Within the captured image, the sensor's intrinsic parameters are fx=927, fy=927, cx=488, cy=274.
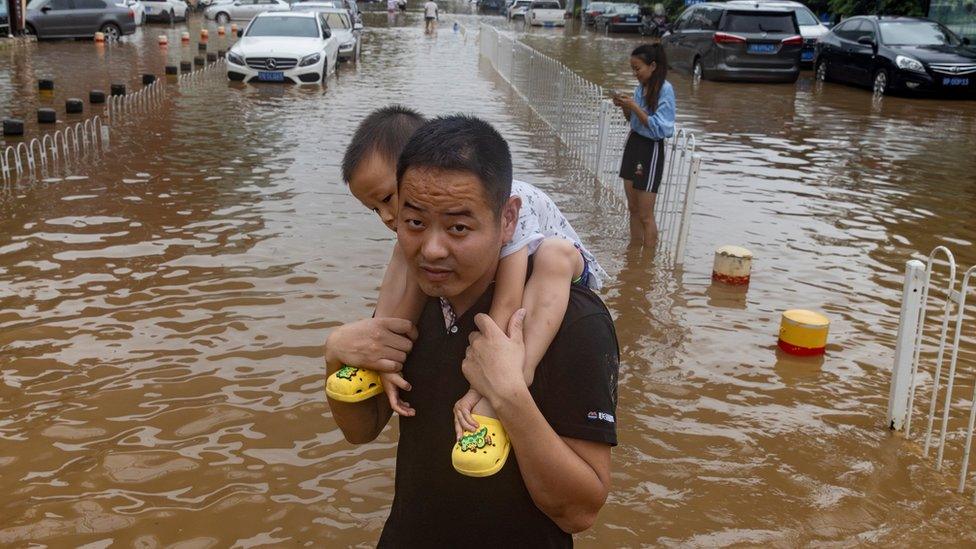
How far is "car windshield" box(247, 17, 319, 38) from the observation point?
20422 millimetres

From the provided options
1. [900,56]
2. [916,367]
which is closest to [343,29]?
[900,56]

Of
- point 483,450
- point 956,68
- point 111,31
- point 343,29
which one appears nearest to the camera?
point 483,450

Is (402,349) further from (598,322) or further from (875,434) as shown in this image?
(875,434)

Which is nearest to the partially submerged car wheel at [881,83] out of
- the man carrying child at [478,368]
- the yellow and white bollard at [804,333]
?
the yellow and white bollard at [804,333]

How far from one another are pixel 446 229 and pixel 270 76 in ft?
59.1

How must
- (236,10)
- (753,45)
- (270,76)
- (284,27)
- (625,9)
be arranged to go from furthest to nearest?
(625,9), (236,10), (753,45), (284,27), (270,76)

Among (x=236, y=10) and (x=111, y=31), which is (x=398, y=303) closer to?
(x=111, y=31)

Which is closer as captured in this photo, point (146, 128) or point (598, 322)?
point (598, 322)

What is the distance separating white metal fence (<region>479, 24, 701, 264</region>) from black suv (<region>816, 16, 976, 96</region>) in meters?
7.44

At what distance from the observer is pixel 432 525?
200cm

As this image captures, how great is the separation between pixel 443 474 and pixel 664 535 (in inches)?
98.9

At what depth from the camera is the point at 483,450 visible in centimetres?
173

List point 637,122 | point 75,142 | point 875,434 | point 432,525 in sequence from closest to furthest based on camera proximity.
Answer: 1. point 432,525
2. point 875,434
3. point 637,122
4. point 75,142

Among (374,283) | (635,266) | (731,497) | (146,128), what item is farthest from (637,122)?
(146,128)
